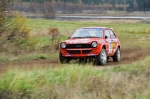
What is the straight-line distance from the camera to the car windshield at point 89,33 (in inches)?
725

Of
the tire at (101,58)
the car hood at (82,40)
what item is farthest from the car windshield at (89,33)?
the tire at (101,58)

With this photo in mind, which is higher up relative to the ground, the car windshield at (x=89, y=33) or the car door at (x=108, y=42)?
the car windshield at (x=89, y=33)

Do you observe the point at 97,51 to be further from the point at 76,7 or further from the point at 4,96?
the point at 76,7

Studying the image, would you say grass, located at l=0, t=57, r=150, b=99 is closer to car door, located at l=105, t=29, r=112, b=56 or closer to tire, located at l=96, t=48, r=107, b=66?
tire, located at l=96, t=48, r=107, b=66

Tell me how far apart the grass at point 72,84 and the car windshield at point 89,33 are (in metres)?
4.14

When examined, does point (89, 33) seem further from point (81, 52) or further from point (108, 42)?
point (81, 52)

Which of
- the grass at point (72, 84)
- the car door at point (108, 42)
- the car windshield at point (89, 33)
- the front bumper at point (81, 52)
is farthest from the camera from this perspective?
the car door at point (108, 42)

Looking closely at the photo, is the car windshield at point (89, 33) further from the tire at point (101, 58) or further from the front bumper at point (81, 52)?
the front bumper at point (81, 52)

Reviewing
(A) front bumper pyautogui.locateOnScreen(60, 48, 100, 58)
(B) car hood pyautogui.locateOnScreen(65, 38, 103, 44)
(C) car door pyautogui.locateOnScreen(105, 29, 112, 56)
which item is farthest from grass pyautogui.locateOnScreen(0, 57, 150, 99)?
(C) car door pyautogui.locateOnScreen(105, 29, 112, 56)

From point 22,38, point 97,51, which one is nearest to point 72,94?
point 97,51

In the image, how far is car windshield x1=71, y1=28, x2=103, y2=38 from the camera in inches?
725

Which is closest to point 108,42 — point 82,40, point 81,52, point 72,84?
point 82,40

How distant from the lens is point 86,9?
11400cm

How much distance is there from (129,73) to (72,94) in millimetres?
3795
